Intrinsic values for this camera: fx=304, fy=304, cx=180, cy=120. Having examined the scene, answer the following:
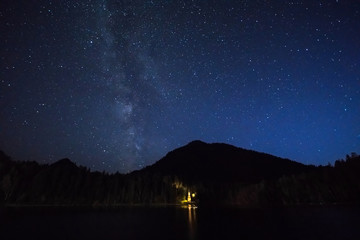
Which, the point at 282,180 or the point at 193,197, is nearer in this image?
the point at 282,180

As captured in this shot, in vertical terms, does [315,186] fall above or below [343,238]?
above

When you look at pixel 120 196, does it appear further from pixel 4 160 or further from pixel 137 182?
pixel 4 160

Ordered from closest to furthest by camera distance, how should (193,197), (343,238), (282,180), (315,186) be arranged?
(343,238), (315,186), (282,180), (193,197)

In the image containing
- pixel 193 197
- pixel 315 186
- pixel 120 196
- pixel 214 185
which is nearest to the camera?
pixel 315 186

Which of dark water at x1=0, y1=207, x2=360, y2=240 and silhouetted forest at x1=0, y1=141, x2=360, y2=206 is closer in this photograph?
dark water at x1=0, y1=207, x2=360, y2=240

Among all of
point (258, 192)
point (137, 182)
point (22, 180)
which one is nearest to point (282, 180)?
point (258, 192)

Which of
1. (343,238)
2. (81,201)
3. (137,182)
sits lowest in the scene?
(343,238)

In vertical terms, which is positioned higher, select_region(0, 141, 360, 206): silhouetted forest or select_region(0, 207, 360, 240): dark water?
select_region(0, 141, 360, 206): silhouetted forest

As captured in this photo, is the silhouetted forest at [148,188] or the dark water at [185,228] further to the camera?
the silhouetted forest at [148,188]

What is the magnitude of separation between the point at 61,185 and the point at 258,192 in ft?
310

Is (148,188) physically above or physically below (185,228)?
above

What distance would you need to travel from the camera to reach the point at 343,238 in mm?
27453

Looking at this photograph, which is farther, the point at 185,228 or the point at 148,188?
the point at 148,188

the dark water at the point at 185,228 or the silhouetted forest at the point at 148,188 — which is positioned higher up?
the silhouetted forest at the point at 148,188
